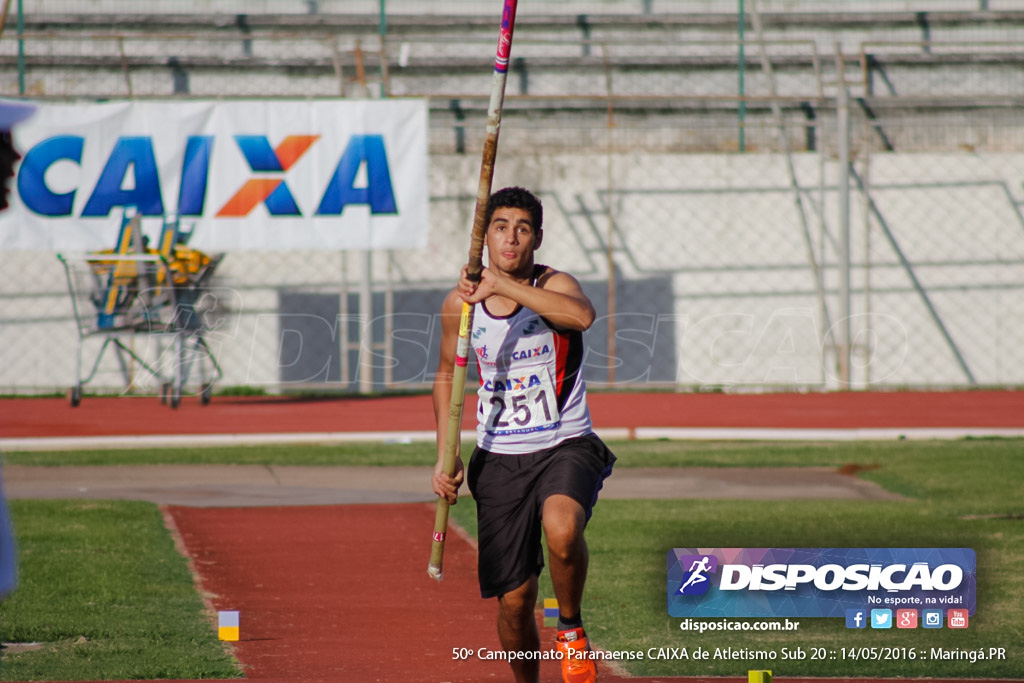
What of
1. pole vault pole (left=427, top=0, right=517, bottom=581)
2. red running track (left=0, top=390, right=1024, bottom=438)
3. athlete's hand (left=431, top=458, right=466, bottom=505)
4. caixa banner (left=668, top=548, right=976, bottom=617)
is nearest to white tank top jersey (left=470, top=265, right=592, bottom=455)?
pole vault pole (left=427, top=0, right=517, bottom=581)

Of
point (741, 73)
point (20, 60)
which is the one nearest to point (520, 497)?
point (20, 60)

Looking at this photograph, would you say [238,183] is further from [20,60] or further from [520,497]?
[520,497]

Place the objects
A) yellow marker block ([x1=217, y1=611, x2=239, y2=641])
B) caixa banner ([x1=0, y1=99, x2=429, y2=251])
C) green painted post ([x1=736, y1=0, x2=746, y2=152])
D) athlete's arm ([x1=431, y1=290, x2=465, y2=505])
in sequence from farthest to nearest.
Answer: green painted post ([x1=736, y1=0, x2=746, y2=152]) < caixa banner ([x1=0, y1=99, x2=429, y2=251]) < yellow marker block ([x1=217, y1=611, x2=239, y2=641]) < athlete's arm ([x1=431, y1=290, x2=465, y2=505])

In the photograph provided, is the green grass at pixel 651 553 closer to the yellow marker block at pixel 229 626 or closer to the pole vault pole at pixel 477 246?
the yellow marker block at pixel 229 626

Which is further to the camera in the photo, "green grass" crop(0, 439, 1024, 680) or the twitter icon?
the twitter icon

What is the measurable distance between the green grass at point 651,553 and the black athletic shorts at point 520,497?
3.23ft

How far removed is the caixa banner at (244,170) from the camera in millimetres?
16422

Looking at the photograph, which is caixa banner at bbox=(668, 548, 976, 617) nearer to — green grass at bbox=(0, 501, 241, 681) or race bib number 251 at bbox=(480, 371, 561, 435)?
race bib number 251 at bbox=(480, 371, 561, 435)

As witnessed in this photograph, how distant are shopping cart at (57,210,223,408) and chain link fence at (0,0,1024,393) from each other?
0.36 metres

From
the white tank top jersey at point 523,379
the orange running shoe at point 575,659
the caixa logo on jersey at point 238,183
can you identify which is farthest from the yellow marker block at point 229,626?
the caixa logo on jersey at point 238,183

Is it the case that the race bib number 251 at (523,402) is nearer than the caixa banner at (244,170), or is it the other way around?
the race bib number 251 at (523,402)

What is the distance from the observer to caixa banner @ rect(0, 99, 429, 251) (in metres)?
16.4

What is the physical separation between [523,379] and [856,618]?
2.33 meters

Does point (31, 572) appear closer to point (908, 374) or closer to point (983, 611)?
point (983, 611)
